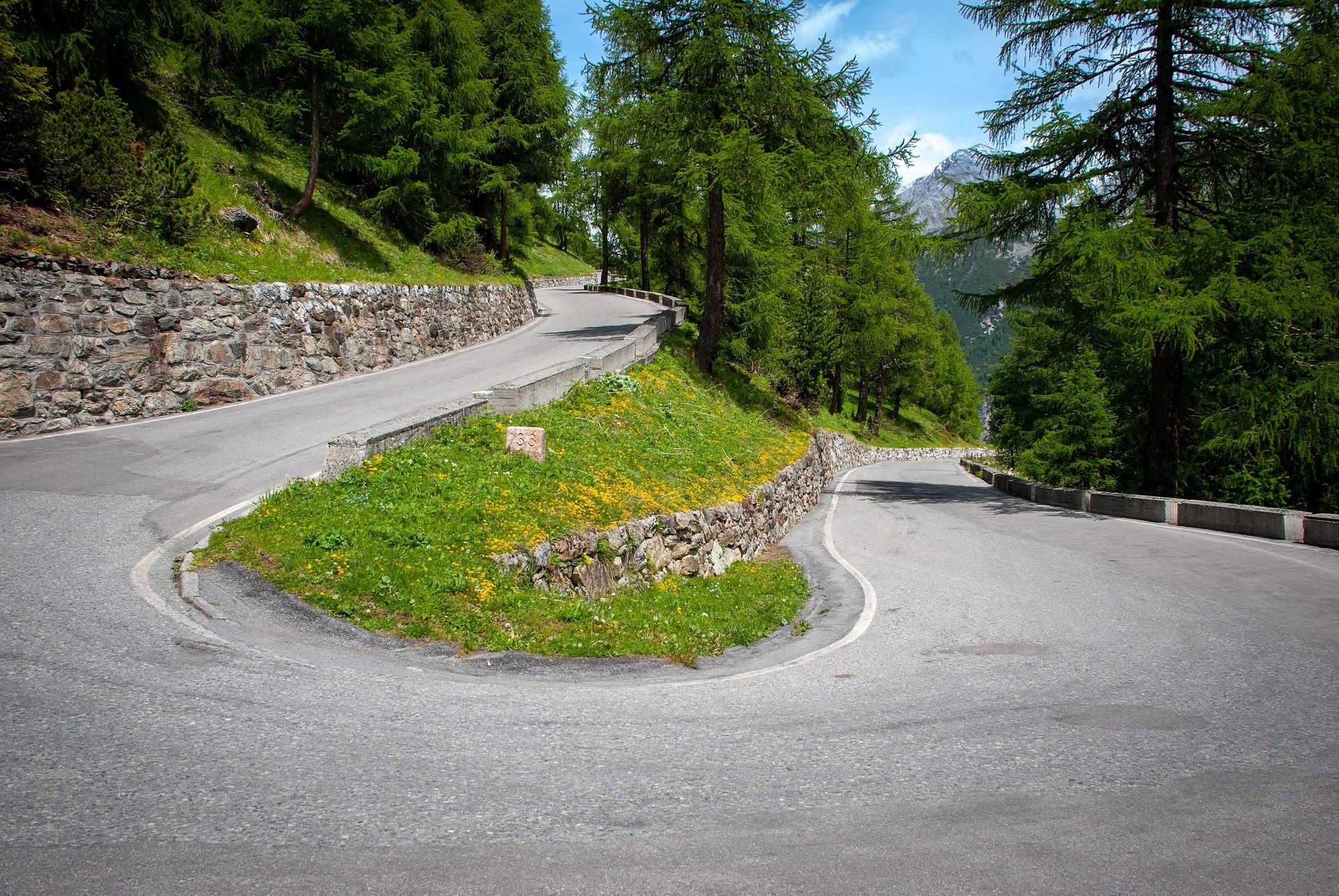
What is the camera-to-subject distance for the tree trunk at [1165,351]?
17.6m

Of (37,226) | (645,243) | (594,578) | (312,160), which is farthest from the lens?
(645,243)

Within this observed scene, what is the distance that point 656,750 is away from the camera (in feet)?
14.7

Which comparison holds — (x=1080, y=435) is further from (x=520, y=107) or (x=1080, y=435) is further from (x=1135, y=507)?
(x=520, y=107)

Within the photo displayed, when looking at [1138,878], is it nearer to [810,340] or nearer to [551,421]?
[551,421]

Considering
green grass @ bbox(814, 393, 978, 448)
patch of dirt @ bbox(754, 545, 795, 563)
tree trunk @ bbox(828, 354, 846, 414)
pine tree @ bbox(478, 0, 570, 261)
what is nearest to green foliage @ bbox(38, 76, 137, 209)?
patch of dirt @ bbox(754, 545, 795, 563)

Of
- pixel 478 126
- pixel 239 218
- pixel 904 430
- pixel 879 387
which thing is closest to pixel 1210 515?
pixel 239 218

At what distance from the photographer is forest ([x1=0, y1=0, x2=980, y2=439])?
53.9 ft

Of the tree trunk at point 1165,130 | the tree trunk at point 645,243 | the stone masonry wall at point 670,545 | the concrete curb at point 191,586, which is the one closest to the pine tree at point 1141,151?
the tree trunk at point 1165,130

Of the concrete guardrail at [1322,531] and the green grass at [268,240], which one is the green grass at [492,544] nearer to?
the concrete guardrail at [1322,531]

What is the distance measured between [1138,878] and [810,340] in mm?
32027

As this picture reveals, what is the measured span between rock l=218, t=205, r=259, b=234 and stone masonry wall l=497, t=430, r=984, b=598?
52.5ft

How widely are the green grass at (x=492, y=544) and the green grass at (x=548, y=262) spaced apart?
43.9 meters

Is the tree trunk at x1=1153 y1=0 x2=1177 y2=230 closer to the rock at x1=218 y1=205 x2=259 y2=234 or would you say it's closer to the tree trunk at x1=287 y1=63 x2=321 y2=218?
the rock at x1=218 y1=205 x2=259 y2=234

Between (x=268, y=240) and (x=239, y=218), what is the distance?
5.21ft
